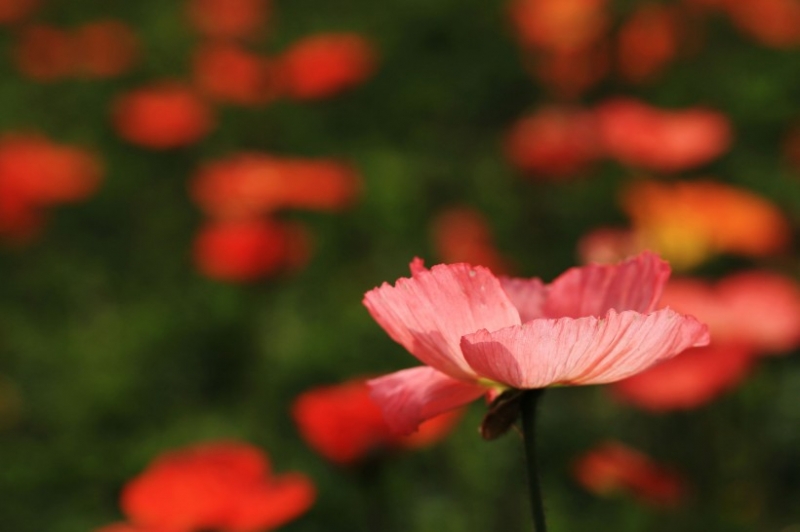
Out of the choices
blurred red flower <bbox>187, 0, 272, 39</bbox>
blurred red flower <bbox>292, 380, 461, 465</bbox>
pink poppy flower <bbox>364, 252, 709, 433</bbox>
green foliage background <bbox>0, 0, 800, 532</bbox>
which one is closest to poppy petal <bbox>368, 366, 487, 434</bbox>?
pink poppy flower <bbox>364, 252, 709, 433</bbox>

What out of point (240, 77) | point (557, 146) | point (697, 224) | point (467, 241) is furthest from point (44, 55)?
point (697, 224)

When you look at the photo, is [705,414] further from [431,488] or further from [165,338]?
[165,338]

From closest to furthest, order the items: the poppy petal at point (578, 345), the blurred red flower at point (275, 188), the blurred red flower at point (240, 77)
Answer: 1. the poppy petal at point (578, 345)
2. the blurred red flower at point (275, 188)
3. the blurred red flower at point (240, 77)

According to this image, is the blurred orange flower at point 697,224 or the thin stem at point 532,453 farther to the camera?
the blurred orange flower at point 697,224

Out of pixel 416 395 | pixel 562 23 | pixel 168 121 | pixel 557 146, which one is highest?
pixel 562 23

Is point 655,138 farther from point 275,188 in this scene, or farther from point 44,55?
point 44,55

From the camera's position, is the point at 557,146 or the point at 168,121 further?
the point at 168,121

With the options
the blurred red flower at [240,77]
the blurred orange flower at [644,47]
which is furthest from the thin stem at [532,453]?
the blurred orange flower at [644,47]

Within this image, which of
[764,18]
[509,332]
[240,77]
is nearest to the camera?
[509,332]

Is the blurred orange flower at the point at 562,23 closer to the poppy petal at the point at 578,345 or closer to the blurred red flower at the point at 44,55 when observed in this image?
the blurred red flower at the point at 44,55
